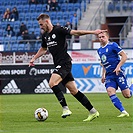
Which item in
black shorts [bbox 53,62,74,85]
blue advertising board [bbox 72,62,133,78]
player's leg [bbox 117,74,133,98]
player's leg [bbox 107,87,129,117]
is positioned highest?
black shorts [bbox 53,62,74,85]

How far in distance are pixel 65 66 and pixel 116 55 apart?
165 centimetres

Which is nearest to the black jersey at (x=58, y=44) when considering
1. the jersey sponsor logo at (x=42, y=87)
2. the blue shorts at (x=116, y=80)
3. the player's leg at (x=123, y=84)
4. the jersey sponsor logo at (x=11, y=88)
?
the blue shorts at (x=116, y=80)

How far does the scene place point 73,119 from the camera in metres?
12.7

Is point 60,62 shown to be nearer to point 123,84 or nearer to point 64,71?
point 64,71

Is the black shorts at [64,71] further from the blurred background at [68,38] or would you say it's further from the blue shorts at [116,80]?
the blurred background at [68,38]

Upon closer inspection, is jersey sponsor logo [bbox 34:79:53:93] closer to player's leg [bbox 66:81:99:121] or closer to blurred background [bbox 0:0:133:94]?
blurred background [bbox 0:0:133:94]

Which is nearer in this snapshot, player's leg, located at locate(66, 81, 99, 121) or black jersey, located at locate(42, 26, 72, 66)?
player's leg, located at locate(66, 81, 99, 121)

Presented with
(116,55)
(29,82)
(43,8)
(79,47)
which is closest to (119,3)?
(43,8)

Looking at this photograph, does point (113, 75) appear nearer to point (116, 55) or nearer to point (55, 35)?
point (116, 55)

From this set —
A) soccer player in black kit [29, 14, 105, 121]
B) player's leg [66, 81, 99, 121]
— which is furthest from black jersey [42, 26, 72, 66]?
player's leg [66, 81, 99, 121]

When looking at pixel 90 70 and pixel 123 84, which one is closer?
pixel 123 84

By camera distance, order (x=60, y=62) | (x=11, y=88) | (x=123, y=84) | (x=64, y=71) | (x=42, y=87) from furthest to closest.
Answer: (x=11, y=88)
(x=42, y=87)
(x=123, y=84)
(x=60, y=62)
(x=64, y=71)

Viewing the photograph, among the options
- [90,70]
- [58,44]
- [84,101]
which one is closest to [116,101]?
[84,101]

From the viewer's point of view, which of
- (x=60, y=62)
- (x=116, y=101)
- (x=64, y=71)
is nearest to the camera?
(x=64, y=71)
